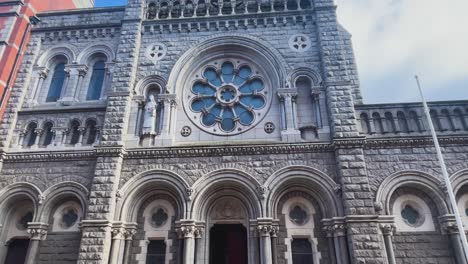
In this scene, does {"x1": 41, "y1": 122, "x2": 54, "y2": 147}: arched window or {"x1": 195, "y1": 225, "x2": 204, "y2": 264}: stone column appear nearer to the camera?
{"x1": 195, "y1": 225, "x2": 204, "y2": 264}: stone column

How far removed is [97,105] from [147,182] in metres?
4.31

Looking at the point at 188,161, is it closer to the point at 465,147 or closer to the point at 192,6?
the point at 192,6

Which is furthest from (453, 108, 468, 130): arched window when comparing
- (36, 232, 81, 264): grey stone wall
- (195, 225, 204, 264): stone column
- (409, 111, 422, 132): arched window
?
(36, 232, 81, 264): grey stone wall

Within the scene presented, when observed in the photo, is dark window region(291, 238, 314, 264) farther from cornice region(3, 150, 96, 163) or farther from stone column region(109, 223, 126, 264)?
cornice region(3, 150, 96, 163)

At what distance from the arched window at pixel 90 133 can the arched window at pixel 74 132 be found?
0.32 m

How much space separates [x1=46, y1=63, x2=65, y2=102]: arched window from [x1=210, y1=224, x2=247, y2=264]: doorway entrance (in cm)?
907

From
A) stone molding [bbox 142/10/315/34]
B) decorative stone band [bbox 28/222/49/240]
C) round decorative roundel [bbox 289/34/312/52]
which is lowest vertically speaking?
decorative stone band [bbox 28/222/49/240]

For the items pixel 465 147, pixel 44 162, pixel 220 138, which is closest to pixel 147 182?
pixel 220 138

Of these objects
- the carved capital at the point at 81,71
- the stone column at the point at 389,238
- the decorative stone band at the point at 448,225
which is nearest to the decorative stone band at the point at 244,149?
the decorative stone band at the point at 448,225

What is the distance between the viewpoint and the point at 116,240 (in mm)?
10875

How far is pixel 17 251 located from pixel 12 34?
31.0 feet

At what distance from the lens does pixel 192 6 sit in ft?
50.1

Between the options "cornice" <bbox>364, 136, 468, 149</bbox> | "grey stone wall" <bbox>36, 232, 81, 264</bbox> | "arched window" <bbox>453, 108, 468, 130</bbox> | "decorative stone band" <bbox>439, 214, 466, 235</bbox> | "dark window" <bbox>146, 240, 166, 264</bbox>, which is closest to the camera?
"decorative stone band" <bbox>439, 214, 466, 235</bbox>

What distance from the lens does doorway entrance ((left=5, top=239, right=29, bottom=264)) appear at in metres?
11.7
